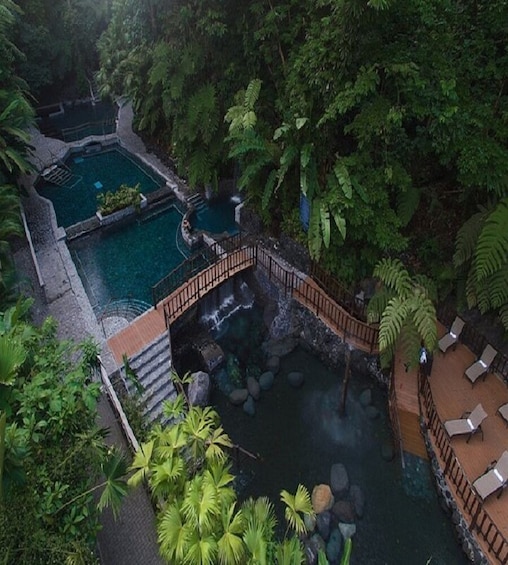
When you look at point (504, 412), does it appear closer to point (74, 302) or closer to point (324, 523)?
point (324, 523)

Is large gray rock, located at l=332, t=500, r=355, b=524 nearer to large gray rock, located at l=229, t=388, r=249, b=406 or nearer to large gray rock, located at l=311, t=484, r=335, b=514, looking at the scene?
large gray rock, located at l=311, t=484, r=335, b=514

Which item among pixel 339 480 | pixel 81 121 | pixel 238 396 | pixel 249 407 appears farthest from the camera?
pixel 81 121

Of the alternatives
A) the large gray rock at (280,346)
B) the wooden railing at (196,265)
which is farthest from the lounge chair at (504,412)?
the wooden railing at (196,265)

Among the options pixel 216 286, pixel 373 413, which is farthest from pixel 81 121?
pixel 373 413

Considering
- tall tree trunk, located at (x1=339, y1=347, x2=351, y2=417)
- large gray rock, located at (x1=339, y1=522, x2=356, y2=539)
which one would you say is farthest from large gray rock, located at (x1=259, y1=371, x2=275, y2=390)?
large gray rock, located at (x1=339, y1=522, x2=356, y2=539)

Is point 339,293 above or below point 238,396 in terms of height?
above

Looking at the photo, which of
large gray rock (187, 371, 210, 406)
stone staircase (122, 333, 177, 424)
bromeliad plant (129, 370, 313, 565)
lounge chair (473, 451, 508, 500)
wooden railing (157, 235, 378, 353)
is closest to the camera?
bromeliad plant (129, 370, 313, 565)
